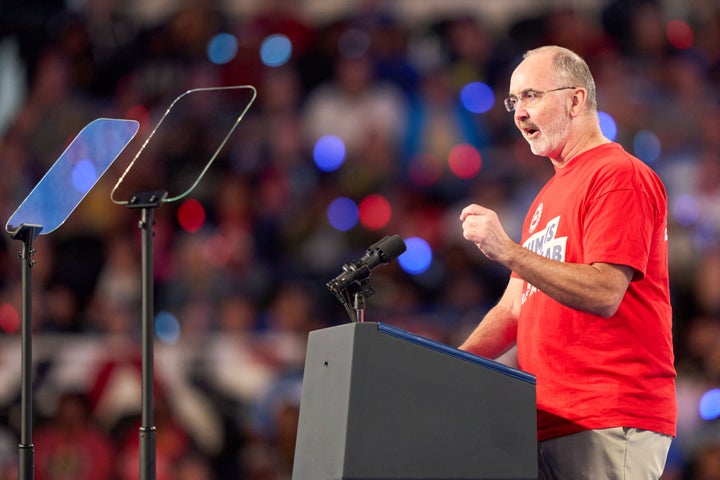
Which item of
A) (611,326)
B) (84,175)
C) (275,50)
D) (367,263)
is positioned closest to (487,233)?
(367,263)

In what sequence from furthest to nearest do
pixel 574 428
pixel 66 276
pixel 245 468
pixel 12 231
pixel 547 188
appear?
1. pixel 66 276
2. pixel 245 468
3. pixel 547 188
4. pixel 12 231
5. pixel 574 428

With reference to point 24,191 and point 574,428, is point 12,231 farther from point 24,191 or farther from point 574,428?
point 24,191

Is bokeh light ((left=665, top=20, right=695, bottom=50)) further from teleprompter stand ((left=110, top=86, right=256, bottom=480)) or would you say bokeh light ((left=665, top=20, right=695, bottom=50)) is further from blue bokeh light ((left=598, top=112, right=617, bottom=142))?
teleprompter stand ((left=110, top=86, right=256, bottom=480))

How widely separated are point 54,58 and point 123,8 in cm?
85

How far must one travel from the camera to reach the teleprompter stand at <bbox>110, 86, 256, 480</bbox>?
2574 millimetres

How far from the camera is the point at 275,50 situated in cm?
723

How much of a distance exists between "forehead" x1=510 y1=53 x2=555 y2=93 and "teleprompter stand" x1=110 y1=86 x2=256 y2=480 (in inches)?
30.4

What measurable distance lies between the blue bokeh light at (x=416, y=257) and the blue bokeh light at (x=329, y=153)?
2.67 feet

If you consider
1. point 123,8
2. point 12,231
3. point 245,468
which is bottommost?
point 245,468

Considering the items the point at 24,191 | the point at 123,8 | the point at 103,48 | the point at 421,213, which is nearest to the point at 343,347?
the point at 421,213

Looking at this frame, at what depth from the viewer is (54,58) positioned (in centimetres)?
709

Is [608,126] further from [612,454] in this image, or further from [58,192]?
[58,192]

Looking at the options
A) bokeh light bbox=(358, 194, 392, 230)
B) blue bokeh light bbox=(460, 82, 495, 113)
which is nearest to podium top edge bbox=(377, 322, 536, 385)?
bokeh light bbox=(358, 194, 392, 230)

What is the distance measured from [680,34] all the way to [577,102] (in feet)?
14.3
